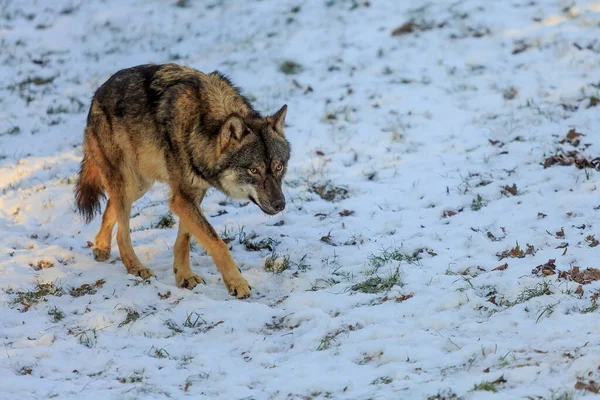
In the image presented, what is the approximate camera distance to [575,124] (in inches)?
370

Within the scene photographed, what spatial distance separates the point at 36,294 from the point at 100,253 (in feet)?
3.76

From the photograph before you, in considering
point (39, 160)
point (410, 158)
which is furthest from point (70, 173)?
point (410, 158)

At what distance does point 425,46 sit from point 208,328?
8051mm

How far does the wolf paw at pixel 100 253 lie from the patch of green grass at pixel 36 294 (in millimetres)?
849

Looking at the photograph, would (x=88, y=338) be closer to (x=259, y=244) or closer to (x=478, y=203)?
(x=259, y=244)

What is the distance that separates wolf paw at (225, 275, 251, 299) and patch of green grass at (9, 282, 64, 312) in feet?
4.78

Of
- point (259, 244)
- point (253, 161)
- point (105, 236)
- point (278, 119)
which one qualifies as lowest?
point (259, 244)

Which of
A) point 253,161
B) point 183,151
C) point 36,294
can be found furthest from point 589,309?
point 36,294

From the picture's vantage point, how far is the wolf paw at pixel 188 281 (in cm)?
680

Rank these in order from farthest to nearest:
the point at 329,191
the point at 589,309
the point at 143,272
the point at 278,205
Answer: the point at 329,191 → the point at 143,272 → the point at 278,205 → the point at 589,309

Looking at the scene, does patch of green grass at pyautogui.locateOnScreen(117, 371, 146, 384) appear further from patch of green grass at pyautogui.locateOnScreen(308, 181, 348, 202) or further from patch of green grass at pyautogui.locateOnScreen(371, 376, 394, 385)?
patch of green grass at pyautogui.locateOnScreen(308, 181, 348, 202)

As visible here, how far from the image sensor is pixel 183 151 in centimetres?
682

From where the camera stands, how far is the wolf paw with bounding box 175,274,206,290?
6805 mm

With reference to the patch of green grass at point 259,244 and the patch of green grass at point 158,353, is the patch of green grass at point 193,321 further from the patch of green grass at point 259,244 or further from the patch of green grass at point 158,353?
the patch of green grass at point 259,244
